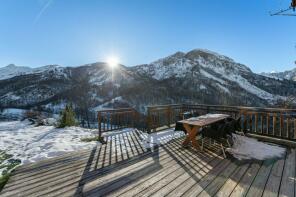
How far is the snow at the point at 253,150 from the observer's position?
4.30 metres

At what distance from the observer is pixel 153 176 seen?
3.37 metres

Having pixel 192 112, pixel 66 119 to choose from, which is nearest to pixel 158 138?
pixel 192 112

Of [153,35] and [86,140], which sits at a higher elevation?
[153,35]

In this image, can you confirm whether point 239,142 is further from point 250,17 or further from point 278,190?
point 250,17

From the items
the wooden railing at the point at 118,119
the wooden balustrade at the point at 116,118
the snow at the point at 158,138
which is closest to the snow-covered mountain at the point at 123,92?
the wooden railing at the point at 118,119

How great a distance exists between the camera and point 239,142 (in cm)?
518

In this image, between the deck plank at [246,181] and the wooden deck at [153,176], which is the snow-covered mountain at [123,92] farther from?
the deck plank at [246,181]

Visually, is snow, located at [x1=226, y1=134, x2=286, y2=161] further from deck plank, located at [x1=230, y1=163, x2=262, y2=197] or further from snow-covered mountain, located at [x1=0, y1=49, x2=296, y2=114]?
snow-covered mountain, located at [x1=0, y1=49, x2=296, y2=114]

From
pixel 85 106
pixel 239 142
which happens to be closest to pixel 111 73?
pixel 85 106

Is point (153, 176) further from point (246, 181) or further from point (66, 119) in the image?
point (66, 119)

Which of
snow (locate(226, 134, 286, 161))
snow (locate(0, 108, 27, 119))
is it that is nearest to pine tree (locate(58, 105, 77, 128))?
snow (locate(226, 134, 286, 161))

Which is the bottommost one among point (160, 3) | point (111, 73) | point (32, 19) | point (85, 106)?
point (85, 106)

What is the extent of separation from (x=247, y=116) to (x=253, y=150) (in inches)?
76.1

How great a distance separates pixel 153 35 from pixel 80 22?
6.60 meters
